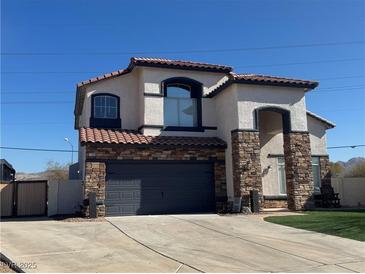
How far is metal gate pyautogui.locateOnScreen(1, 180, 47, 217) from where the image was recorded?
20.0 meters

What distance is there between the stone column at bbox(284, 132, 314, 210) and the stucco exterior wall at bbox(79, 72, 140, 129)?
8.00 m

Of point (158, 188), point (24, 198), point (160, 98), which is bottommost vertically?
point (24, 198)

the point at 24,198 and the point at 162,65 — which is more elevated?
the point at 162,65

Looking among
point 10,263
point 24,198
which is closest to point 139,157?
point 24,198

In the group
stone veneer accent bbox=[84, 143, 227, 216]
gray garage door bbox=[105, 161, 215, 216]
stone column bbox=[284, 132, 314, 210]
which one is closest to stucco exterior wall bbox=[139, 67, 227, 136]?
stone veneer accent bbox=[84, 143, 227, 216]

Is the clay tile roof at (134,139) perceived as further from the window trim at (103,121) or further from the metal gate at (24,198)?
the metal gate at (24,198)

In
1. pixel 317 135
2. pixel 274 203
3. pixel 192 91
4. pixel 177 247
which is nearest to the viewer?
pixel 177 247

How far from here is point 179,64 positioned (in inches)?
817

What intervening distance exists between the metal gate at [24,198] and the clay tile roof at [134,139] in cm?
416

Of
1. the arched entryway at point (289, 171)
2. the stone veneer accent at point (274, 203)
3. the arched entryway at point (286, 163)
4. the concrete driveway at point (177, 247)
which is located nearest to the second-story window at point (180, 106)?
the arched entryway at point (286, 163)

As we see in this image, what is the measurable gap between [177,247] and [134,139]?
875 centimetres

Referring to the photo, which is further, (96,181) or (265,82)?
(265,82)

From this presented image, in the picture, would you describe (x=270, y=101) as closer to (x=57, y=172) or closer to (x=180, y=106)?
(x=180, y=106)

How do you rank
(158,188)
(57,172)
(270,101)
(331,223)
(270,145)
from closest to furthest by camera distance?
(331,223)
(158,188)
(270,101)
(270,145)
(57,172)
